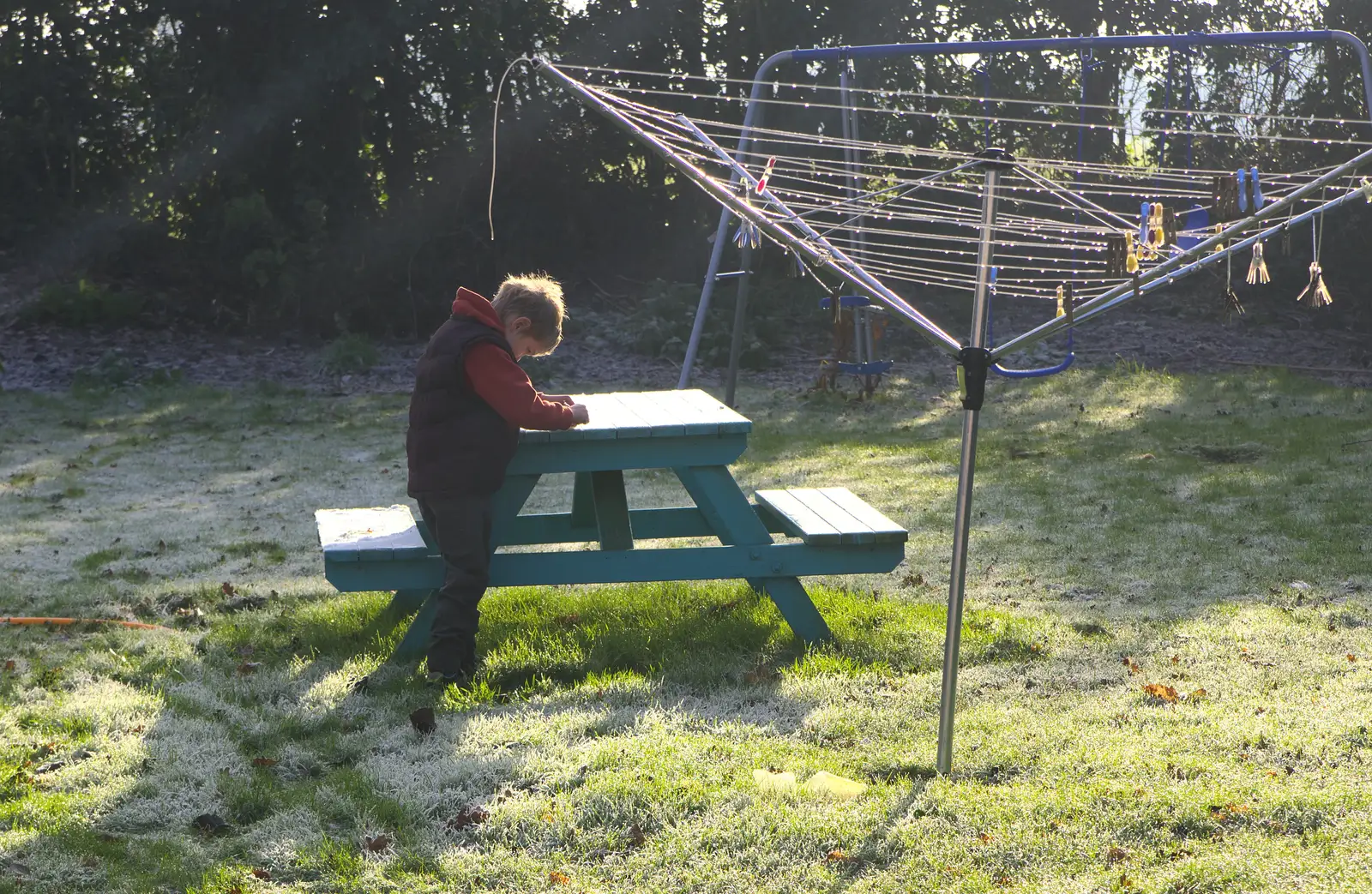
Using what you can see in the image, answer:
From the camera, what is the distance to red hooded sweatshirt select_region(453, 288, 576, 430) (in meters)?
4.25

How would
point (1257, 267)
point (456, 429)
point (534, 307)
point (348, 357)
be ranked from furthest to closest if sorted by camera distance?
point (348, 357)
point (534, 307)
point (456, 429)
point (1257, 267)

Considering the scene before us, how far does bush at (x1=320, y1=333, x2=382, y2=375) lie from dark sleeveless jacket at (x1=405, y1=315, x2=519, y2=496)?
331 inches

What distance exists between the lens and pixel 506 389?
13.9 feet

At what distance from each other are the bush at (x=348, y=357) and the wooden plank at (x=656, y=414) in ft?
24.9

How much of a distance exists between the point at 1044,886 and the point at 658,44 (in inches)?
494

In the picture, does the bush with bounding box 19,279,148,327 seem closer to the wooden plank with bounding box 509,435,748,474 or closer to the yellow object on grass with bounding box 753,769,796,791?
the wooden plank with bounding box 509,435,748,474

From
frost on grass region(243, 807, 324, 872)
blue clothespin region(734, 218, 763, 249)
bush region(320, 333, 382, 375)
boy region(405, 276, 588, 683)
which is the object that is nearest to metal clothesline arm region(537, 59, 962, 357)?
blue clothespin region(734, 218, 763, 249)

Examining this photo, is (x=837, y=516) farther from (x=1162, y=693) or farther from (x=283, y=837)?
(x=283, y=837)

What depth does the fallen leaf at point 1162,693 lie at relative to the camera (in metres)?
4.04

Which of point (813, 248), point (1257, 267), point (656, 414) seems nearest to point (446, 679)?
point (656, 414)

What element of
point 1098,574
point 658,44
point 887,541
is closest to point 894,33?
point 658,44

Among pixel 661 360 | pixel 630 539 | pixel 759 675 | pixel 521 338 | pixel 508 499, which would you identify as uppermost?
pixel 521 338

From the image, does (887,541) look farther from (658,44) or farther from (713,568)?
(658,44)

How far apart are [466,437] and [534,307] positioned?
19.0 inches
